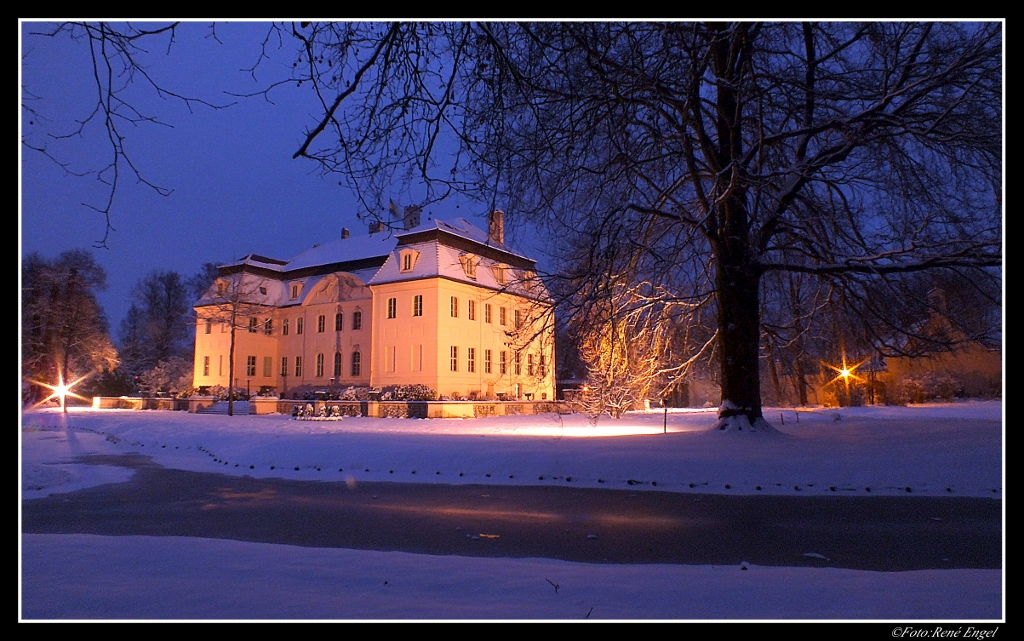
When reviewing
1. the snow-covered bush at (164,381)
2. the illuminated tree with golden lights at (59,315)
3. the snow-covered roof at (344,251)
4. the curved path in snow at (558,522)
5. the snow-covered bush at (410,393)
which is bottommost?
the curved path in snow at (558,522)

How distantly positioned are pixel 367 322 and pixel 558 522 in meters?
37.9

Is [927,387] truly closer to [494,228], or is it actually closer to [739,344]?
[739,344]

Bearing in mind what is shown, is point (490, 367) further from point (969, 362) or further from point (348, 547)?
point (348, 547)

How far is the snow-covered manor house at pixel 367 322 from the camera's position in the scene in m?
40.9

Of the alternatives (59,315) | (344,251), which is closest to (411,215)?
(59,315)

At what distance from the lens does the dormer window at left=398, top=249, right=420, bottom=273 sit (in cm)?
4244

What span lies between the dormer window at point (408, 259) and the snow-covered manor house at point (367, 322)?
0.21 feet

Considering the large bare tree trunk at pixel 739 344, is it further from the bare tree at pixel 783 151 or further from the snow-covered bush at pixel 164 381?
the snow-covered bush at pixel 164 381

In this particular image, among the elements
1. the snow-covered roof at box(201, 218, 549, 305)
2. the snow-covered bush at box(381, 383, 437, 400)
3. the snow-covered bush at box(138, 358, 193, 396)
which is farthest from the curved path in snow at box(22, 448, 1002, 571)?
the snow-covered bush at box(138, 358, 193, 396)

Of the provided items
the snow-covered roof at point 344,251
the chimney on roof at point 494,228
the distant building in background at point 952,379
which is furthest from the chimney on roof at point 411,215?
the snow-covered roof at point 344,251

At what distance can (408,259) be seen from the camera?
42625mm

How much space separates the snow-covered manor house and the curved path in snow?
24.3 m

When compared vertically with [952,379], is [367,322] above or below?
above

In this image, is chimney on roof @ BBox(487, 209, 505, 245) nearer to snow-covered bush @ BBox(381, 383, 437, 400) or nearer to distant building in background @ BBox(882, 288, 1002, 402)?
snow-covered bush @ BBox(381, 383, 437, 400)
